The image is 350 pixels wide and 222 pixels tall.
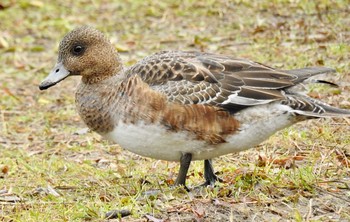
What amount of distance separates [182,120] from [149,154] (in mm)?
368

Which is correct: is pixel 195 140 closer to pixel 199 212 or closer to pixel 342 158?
pixel 199 212

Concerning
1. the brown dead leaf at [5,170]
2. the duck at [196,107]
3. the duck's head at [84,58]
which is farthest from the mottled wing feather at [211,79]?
the brown dead leaf at [5,170]

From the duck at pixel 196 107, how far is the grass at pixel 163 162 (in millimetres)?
312

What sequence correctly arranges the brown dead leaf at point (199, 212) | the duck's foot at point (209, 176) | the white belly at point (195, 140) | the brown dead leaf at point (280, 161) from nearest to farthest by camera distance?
→ 1. the brown dead leaf at point (199, 212)
2. the white belly at point (195, 140)
3. the duck's foot at point (209, 176)
4. the brown dead leaf at point (280, 161)

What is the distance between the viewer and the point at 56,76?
5.85m

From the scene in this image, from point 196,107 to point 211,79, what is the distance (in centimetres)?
27

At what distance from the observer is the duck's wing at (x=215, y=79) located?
5324mm

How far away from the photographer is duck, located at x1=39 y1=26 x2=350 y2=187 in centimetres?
523

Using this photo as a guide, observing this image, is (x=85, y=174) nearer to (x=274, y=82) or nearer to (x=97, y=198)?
(x=97, y=198)

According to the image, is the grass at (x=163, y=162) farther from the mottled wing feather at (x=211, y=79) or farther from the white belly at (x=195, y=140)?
the mottled wing feather at (x=211, y=79)

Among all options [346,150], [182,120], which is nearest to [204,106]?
[182,120]

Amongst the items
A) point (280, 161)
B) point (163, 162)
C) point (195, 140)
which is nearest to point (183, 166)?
point (195, 140)

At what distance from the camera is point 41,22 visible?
38.3 feet

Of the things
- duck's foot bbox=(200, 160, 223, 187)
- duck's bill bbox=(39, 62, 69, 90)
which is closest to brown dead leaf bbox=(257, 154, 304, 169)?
duck's foot bbox=(200, 160, 223, 187)
